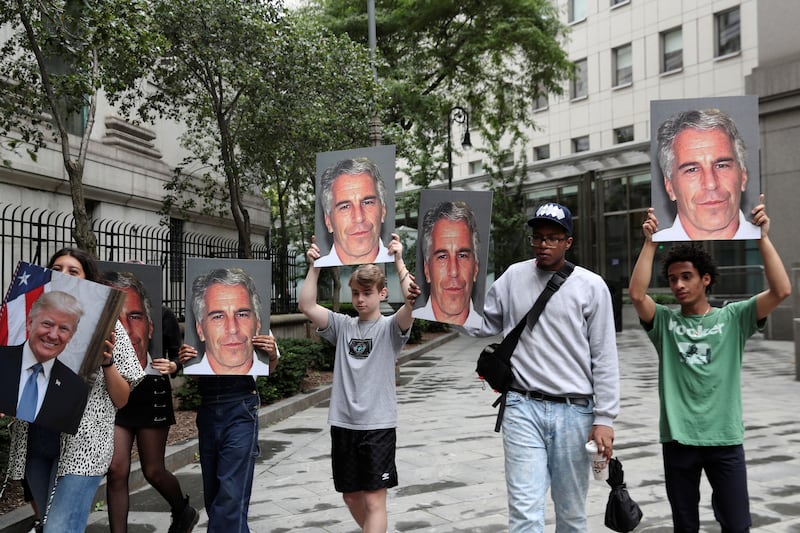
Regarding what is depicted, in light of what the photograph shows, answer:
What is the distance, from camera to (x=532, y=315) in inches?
157

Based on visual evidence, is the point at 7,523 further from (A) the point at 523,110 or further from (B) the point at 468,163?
(B) the point at 468,163

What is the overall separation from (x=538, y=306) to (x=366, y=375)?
109 centimetres

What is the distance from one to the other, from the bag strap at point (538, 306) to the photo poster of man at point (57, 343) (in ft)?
6.31

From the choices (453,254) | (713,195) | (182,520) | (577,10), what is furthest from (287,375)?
(577,10)

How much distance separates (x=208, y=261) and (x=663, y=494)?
419cm

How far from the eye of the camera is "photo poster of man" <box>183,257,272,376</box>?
451cm

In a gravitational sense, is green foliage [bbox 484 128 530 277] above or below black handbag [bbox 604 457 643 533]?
above

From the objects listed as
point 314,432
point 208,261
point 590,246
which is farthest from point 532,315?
point 590,246

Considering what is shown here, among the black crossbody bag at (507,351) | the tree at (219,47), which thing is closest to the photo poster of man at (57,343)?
the black crossbody bag at (507,351)

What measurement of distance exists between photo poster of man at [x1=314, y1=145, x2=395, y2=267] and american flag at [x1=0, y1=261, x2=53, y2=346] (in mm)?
1513

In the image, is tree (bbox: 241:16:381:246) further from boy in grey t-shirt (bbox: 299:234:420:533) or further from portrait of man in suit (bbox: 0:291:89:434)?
portrait of man in suit (bbox: 0:291:89:434)

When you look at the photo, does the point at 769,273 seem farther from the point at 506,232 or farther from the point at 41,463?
the point at 506,232

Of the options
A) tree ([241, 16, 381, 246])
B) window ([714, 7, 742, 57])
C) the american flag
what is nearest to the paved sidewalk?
the american flag

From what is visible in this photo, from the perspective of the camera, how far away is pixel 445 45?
81.9 ft
